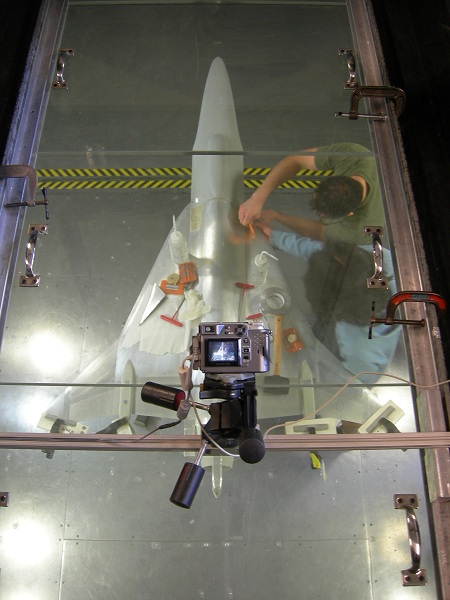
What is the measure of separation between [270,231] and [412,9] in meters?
1.44

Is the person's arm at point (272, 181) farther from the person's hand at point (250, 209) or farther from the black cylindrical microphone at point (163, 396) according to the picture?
the black cylindrical microphone at point (163, 396)

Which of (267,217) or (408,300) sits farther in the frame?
(267,217)

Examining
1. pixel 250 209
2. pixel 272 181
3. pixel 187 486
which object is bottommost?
pixel 187 486

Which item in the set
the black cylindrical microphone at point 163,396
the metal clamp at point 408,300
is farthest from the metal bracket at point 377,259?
the black cylindrical microphone at point 163,396

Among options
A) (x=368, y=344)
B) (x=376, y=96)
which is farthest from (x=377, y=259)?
(x=376, y=96)

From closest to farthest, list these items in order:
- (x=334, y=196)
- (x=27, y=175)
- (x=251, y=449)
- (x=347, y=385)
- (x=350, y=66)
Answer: (x=251, y=449) < (x=347, y=385) < (x=27, y=175) < (x=334, y=196) < (x=350, y=66)

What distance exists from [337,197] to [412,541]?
136cm

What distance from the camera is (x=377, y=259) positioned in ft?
8.20

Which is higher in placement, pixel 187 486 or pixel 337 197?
pixel 337 197

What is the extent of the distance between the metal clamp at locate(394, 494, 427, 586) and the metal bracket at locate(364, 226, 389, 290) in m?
0.76

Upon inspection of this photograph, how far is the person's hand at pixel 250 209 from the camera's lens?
275 cm

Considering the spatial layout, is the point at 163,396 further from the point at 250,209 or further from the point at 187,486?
the point at 250,209

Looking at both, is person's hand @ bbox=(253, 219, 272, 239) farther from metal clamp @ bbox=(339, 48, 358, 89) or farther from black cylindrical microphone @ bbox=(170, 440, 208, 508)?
black cylindrical microphone @ bbox=(170, 440, 208, 508)

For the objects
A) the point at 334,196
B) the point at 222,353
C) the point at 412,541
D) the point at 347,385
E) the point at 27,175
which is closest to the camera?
the point at 222,353
